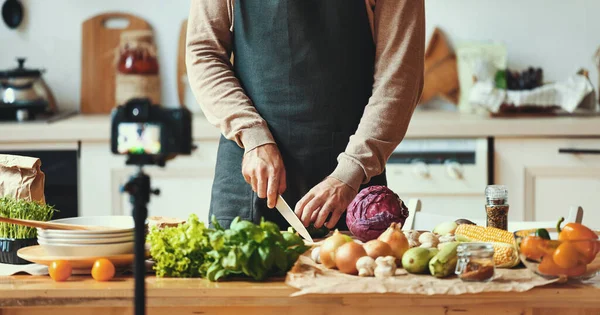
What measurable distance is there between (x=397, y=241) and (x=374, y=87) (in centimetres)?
60

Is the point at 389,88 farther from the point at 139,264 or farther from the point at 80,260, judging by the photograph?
the point at 139,264

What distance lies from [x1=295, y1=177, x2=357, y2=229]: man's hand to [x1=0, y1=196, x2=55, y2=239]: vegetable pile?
0.52 meters

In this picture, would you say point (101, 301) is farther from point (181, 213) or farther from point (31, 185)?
point (181, 213)

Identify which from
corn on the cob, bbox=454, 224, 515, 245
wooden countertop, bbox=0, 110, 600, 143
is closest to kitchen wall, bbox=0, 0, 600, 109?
wooden countertop, bbox=0, 110, 600, 143

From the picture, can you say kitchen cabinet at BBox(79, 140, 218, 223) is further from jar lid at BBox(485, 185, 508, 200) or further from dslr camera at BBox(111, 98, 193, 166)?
dslr camera at BBox(111, 98, 193, 166)

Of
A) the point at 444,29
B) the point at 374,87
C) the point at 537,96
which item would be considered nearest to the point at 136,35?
the point at 444,29

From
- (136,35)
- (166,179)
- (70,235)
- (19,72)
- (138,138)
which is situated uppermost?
(136,35)

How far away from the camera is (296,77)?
2115 millimetres

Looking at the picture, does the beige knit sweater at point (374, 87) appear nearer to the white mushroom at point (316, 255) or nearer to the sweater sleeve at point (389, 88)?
the sweater sleeve at point (389, 88)

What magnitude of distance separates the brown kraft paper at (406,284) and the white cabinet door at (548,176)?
1.95 meters

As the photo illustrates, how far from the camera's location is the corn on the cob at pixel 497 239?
1546mm

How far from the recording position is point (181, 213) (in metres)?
3.53

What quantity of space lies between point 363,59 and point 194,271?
31.0 inches

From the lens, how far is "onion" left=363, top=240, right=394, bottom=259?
5.04 feet
